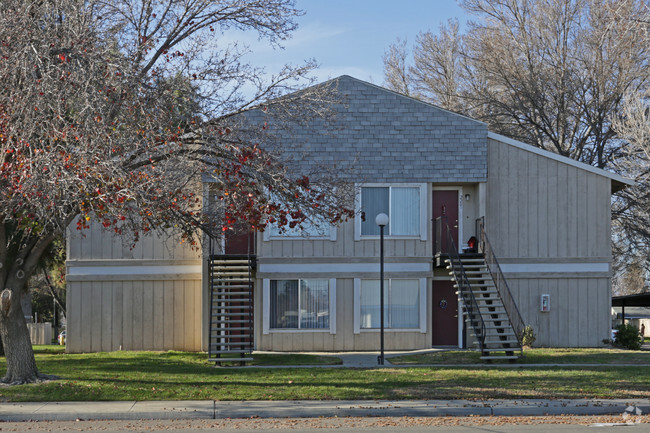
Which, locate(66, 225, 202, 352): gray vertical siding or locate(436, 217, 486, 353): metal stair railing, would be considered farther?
locate(66, 225, 202, 352): gray vertical siding

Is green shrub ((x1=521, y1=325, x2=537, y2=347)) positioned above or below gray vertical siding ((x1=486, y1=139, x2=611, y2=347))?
below

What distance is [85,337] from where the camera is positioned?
21.9 meters

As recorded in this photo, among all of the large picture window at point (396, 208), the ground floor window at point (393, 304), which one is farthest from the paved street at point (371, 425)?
the large picture window at point (396, 208)

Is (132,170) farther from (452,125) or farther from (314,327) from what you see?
(452,125)

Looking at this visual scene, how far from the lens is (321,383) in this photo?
48.2 ft

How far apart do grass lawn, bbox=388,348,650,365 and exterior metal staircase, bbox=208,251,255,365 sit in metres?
3.84

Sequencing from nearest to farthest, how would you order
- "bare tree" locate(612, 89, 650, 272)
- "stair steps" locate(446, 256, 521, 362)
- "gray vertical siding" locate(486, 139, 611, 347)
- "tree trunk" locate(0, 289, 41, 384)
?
"tree trunk" locate(0, 289, 41, 384) < "stair steps" locate(446, 256, 521, 362) < "gray vertical siding" locate(486, 139, 611, 347) < "bare tree" locate(612, 89, 650, 272)

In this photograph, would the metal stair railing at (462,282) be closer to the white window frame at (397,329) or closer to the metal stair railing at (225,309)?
the white window frame at (397,329)

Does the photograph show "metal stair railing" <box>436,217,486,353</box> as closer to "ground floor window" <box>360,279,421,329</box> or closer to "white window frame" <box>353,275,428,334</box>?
"white window frame" <box>353,275,428,334</box>

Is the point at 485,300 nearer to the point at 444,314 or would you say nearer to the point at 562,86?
the point at 444,314

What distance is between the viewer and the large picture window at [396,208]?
856 inches

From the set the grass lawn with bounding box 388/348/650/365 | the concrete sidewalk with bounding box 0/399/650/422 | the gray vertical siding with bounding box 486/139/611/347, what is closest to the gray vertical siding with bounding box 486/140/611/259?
the gray vertical siding with bounding box 486/139/611/347

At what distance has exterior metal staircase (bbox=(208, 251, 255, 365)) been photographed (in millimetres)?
19203

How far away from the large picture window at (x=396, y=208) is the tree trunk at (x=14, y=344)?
9.97 meters
